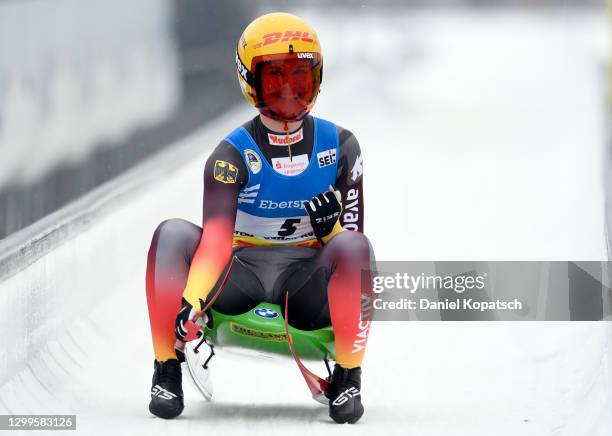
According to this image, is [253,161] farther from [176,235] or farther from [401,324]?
[401,324]

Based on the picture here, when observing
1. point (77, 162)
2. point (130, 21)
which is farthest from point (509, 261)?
point (130, 21)

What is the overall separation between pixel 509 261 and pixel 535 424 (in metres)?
1.26

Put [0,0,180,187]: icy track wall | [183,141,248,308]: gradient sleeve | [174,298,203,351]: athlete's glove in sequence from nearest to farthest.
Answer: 1. [174,298,203,351]: athlete's glove
2. [183,141,248,308]: gradient sleeve
3. [0,0,180,187]: icy track wall

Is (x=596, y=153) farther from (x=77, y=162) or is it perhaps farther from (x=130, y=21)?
(x=77, y=162)

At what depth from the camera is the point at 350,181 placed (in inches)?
167

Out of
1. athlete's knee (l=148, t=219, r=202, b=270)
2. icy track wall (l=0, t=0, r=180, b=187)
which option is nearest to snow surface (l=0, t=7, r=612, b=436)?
athlete's knee (l=148, t=219, r=202, b=270)

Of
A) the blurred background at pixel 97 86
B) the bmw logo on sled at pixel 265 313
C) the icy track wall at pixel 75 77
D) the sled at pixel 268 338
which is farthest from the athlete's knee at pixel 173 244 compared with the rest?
the icy track wall at pixel 75 77

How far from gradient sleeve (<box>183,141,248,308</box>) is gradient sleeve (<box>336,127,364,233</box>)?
A: 0.35 meters

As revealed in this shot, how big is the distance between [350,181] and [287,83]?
1.35 ft

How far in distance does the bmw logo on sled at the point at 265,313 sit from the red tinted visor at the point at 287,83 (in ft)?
2.12

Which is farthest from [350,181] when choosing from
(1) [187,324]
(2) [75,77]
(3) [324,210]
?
(2) [75,77]

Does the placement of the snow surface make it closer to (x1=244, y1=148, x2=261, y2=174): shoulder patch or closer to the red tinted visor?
(x1=244, y1=148, x2=261, y2=174): shoulder patch

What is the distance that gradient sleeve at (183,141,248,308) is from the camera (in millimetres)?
4000

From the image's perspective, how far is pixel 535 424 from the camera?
3943 millimetres
